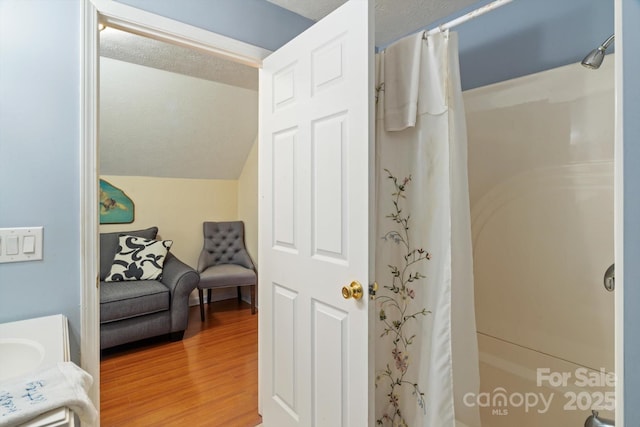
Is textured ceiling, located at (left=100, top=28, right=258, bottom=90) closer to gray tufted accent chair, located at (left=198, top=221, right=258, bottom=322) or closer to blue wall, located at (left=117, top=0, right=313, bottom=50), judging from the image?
blue wall, located at (left=117, top=0, right=313, bottom=50)

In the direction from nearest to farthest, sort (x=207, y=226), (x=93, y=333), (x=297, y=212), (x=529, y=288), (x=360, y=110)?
(x=360, y=110), (x=93, y=333), (x=297, y=212), (x=529, y=288), (x=207, y=226)

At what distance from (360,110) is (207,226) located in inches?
130

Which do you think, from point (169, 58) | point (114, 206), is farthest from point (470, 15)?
point (114, 206)

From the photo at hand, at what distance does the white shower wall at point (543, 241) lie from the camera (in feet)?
4.41

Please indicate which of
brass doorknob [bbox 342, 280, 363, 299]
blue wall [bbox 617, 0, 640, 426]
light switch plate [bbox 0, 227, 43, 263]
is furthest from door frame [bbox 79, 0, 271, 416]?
blue wall [bbox 617, 0, 640, 426]

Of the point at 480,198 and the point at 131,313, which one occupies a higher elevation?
the point at 480,198

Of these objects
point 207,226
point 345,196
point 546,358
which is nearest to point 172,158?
point 207,226

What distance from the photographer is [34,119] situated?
1.16 meters

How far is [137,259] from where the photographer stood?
3117 mm

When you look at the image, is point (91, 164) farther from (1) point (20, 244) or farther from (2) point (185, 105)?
(2) point (185, 105)

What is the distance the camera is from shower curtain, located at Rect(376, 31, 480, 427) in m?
1.28

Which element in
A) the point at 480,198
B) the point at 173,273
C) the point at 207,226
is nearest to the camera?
the point at 480,198

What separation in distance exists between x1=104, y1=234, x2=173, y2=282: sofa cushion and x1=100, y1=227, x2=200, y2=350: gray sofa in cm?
7

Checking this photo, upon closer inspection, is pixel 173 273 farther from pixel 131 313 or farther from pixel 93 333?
pixel 93 333
